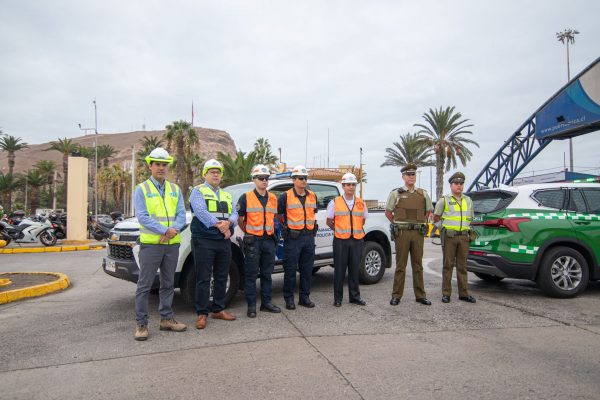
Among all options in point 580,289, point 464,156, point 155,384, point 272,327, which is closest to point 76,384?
point 155,384

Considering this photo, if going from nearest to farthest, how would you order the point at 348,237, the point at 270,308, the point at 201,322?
the point at 201,322 → the point at 270,308 → the point at 348,237

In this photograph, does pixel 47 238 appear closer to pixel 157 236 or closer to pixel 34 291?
pixel 34 291

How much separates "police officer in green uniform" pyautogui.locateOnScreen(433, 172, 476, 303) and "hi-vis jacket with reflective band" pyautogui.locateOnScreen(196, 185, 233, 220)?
10.5ft

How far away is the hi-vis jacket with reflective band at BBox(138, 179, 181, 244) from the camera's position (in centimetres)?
452

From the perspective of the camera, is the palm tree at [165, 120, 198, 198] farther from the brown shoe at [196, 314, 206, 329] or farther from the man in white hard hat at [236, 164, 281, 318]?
the brown shoe at [196, 314, 206, 329]

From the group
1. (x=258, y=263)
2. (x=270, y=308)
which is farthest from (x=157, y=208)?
(x=270, y=308)

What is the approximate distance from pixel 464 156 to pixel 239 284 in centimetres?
2947

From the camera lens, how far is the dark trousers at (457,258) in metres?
6.11

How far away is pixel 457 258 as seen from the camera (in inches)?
244

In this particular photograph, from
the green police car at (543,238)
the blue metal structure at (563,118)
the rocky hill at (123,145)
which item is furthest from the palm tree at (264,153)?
the rocky hill at (123,145)

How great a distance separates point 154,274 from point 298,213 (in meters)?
2.00

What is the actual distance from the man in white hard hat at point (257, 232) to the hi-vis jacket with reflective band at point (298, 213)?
24 cm

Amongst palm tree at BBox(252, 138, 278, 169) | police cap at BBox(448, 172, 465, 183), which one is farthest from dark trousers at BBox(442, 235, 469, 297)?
palm tree at BBox(252, 138, 278, 169)

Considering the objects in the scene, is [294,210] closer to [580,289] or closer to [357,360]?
[357,360]
